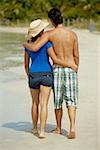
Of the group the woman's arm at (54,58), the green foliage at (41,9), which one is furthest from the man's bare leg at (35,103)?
the green foliage at (41,9)

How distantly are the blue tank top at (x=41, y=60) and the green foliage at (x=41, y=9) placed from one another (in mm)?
48333

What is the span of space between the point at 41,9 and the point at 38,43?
5279 cm

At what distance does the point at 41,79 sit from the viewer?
735 cm

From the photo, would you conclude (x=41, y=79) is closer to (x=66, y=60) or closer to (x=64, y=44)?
(x=66, y=60)

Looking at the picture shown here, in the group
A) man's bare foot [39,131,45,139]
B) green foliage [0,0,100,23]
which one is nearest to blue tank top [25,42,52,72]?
man's bare foot [39,131,45,139]

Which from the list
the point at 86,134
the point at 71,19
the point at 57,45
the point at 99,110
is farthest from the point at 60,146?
the point at 71,19

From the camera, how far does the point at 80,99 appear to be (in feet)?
36.0

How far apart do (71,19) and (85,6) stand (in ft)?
7.73

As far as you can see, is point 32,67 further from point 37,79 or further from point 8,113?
point 8,113

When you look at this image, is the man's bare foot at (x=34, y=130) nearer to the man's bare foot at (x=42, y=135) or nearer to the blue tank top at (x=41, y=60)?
the man's bare foot at (x=42, y=135)

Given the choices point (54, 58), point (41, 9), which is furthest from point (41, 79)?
point (41, 9)

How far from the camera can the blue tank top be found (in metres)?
7.34

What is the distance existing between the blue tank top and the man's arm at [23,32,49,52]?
0.07m

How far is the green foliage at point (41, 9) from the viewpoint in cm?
5600
